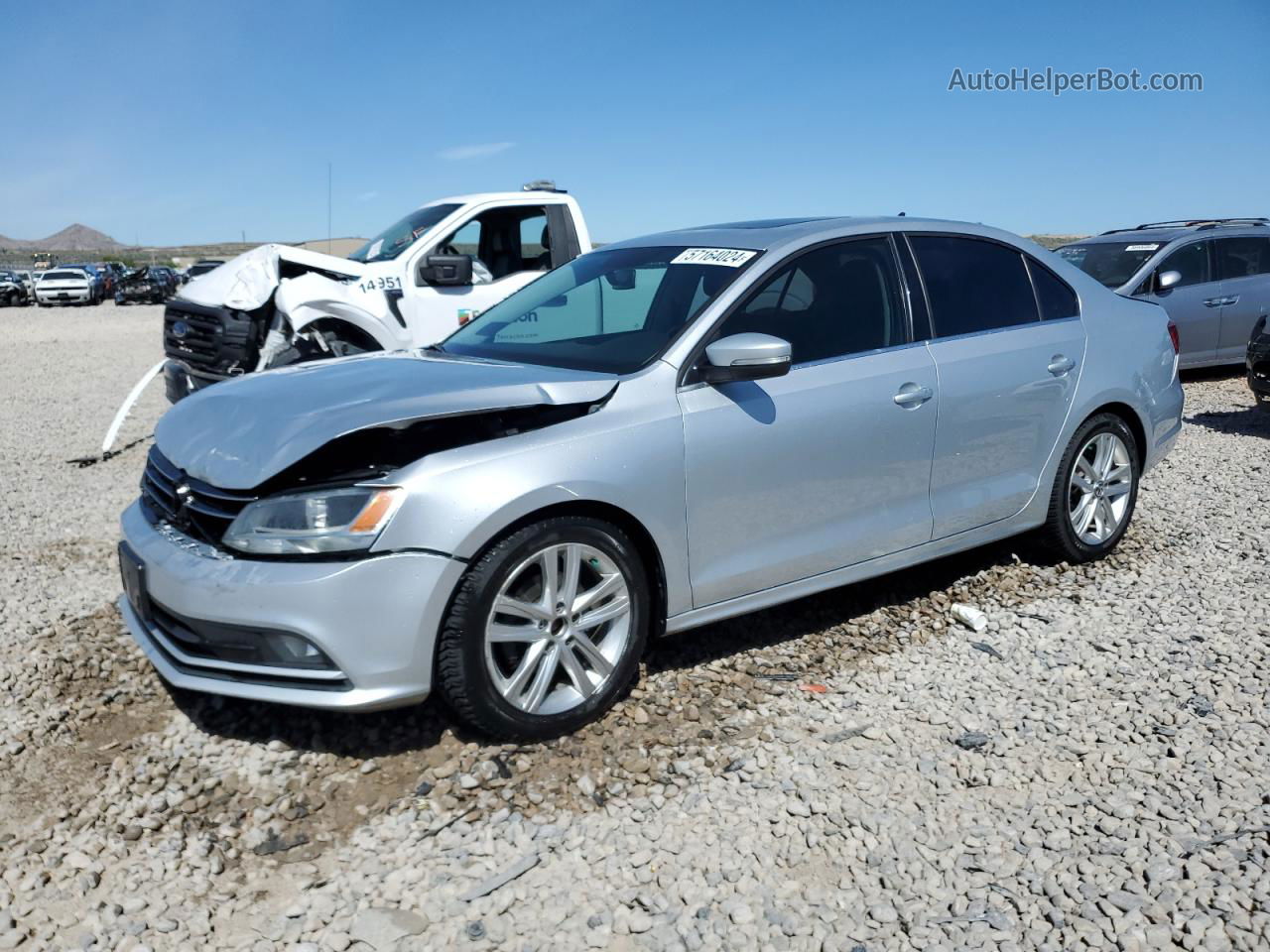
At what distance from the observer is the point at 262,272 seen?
8.32 m

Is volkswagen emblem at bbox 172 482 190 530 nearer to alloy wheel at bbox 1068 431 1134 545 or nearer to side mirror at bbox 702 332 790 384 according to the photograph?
side mirror at bbox 702 332 790 384

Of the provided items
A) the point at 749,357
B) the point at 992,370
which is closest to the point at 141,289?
the point at 992,370

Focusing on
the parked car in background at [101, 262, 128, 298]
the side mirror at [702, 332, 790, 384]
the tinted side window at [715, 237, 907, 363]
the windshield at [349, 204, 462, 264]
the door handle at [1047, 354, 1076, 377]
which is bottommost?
the door handle at [1047, 354, 1076, 377]

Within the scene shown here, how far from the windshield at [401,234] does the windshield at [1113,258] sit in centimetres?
668

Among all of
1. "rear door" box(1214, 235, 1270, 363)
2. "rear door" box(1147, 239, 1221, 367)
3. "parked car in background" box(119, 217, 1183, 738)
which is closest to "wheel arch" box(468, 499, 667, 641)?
"parked car in background" box(119, 217, 1183, 738)

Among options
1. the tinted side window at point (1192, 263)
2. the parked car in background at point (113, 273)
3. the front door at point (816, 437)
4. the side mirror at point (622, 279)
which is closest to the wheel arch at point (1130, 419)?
the front door at point (816, 437)

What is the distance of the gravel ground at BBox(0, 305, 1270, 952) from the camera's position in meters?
2.72

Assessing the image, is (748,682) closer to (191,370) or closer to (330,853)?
(330,853)

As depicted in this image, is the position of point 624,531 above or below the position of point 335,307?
below

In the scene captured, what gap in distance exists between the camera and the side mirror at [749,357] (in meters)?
3.65

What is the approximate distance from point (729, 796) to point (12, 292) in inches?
1620

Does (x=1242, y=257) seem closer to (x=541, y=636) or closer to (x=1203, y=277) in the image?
(x=1203, y=277)

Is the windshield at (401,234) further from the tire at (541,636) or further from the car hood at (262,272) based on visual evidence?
the tire at (541,636)

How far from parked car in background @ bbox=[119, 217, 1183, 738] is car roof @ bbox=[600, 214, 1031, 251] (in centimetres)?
2
